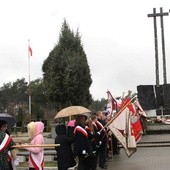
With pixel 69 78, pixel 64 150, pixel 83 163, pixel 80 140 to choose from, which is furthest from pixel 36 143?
pixel 69 78

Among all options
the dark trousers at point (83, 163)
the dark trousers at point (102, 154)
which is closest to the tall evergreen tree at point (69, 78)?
the dark trousers at point (102, 154)

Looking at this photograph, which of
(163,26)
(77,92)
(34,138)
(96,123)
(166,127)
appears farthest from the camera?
(163,26)

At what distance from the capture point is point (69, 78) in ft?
84.7

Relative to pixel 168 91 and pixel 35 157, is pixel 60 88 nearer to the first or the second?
pixel 168 91

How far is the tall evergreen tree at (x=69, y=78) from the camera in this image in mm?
25734

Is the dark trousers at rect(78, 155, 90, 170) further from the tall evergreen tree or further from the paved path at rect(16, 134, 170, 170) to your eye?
the tall evergreen tree

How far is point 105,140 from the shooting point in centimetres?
1507

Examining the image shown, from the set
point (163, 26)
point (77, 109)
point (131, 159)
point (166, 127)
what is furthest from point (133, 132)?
point (163, 26)

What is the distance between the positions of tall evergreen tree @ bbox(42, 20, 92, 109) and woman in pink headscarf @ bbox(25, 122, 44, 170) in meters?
15.2

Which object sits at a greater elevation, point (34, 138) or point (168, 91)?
point (168, 91)

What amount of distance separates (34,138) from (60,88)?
1583 cm

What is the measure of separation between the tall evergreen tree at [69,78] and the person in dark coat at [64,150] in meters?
15.1

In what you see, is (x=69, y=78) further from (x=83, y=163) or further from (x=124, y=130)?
(x=83, y=163)

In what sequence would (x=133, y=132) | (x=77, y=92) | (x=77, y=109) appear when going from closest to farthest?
(x=77, y=109)
(x=133, y=132)
(x=77, y=92)
